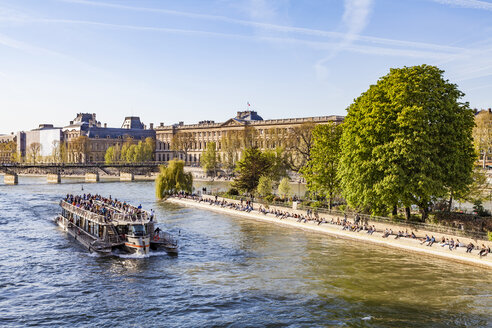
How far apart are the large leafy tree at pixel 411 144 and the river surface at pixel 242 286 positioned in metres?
5.86

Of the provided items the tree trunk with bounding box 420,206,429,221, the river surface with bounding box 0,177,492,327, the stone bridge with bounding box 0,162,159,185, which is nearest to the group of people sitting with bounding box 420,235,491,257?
the river surface with bounding box 0,177,492,327

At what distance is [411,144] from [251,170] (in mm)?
34053

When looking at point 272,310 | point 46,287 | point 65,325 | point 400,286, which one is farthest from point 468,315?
point 46,287

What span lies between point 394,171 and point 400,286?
→ 559 inches

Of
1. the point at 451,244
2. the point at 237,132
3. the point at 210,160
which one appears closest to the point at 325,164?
the point at 451,244

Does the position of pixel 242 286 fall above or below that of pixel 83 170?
below

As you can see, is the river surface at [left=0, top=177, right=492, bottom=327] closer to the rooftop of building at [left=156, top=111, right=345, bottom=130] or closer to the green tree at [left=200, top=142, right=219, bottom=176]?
the green tree at [left=200, top=142, right=219, bottom=176]

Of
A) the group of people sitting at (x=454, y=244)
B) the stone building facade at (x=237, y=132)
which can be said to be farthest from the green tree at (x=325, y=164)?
the stone building facade at (x=237, y=132)

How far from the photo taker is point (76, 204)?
177ft

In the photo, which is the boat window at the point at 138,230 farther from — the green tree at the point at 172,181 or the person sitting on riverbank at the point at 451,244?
the green tree at the point at 172,181

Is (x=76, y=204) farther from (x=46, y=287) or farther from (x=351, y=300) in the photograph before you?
(x=351, y=300)

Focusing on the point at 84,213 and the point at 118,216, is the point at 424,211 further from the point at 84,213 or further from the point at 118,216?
the point at 84,213

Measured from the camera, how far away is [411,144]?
4412cm

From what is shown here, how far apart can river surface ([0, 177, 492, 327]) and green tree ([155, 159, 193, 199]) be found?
35927 millimetres
